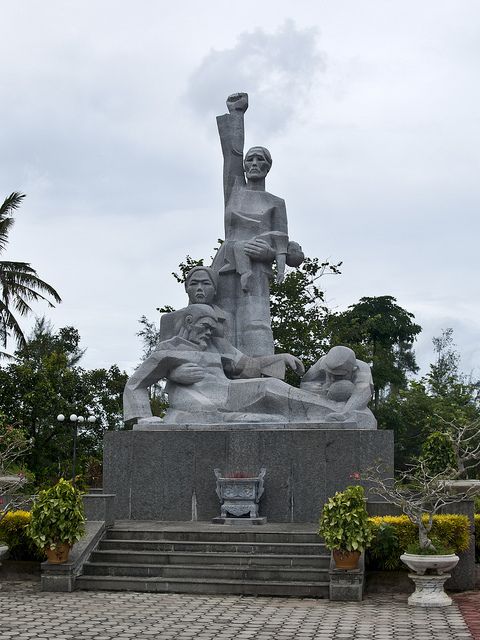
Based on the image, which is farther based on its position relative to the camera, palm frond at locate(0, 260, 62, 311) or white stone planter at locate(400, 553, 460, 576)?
palm frond at locate(0, 260, 62, 311)

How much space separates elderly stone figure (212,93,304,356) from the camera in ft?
48.1

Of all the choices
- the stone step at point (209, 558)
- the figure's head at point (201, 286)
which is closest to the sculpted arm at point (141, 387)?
the figure's head at point (201, 286)

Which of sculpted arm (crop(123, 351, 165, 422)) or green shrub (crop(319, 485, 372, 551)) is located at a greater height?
sculpted arm (crop(123, 351, 165, 422))

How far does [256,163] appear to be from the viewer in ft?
50.3

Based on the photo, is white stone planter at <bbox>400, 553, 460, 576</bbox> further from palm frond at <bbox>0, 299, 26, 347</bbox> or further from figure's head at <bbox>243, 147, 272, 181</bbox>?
palm frond at <bbox>0, 299, 26, 347</bbox>

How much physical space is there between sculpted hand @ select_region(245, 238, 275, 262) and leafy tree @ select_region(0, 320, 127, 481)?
430 inches

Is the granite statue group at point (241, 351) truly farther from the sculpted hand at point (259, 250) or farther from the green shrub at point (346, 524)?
the green shrub at point (346, 524)

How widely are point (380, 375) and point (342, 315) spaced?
6.57 m

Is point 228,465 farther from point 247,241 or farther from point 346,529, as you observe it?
point 247,241

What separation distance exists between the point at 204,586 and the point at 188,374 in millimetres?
4102

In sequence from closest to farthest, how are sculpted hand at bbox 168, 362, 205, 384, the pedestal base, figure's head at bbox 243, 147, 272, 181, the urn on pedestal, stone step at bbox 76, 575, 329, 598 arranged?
the pedestal base, stone step at bbox 76, 575, 329, 598, the urn on pedestal, sculpted hand at bbox 168, 362, 205, 384, figure's head at bbox 243, 147, 272, 181

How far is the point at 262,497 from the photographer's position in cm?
1245

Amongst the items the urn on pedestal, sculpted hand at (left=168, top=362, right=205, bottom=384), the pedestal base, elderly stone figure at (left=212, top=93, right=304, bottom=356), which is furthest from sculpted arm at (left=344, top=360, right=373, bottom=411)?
the pedestal base

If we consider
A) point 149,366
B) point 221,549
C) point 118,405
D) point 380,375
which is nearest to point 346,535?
point 221,549
